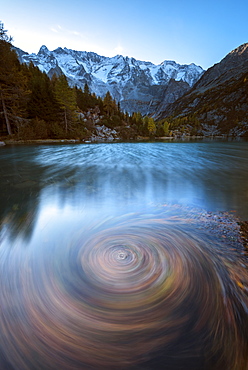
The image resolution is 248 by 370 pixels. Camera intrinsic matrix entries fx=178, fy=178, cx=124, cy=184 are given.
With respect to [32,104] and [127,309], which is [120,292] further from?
[32,104]

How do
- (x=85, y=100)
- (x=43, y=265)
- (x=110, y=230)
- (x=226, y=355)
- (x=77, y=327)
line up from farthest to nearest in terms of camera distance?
(x=85, y=100)
(x=110, y=230)
(x=43, y=265)
(x=77, y=327)
(x=226, y=355)

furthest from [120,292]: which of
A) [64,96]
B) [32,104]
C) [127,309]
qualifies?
[64,96]

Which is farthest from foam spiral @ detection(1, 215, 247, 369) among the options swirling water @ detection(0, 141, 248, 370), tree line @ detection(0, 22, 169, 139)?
tree line @ detection(0, 22, 169, 139)

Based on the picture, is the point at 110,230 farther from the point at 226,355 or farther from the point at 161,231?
the point at 226,355

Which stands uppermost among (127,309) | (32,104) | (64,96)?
(64,96)

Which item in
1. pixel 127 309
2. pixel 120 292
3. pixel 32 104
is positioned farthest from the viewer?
pixel 32 104

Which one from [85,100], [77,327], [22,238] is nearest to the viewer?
[77,327]

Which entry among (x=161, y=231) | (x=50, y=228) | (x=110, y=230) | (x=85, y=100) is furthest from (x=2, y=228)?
(x=85, y=100)

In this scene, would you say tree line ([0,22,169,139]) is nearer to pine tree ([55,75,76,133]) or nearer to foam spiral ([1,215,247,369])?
pine tree ([55,75,76,133])
